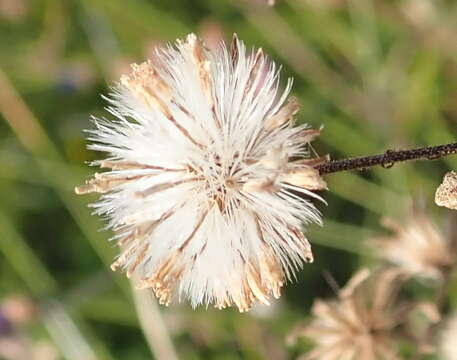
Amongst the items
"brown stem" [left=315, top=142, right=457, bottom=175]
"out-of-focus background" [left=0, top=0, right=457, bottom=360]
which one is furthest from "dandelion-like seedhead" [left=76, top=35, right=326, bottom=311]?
"out-of-focus background" [left=0, top=0, right=457, bottom=360]

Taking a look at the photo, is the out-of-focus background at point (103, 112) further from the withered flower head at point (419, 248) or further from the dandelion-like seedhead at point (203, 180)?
the dandelion-like seedhead at point (203, 180)

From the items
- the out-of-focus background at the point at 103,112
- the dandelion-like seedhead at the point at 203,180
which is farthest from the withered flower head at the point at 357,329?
the out-of-focus background at the point at 103,112

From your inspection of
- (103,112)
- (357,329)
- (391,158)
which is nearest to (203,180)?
(391,158)

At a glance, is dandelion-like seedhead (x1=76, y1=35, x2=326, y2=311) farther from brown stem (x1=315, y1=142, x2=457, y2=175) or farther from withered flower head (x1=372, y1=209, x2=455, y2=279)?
withered flower head (x1=372, y1=209, x2=455, y2=279)

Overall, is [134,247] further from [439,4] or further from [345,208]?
[439,4]

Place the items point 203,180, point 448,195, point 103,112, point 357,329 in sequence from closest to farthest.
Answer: point 448,195 → point 203,180 → point 357,329 → point 103,112

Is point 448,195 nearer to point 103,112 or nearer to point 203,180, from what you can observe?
point 203,180

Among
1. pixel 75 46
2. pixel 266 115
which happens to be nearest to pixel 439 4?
pixel 75 46
